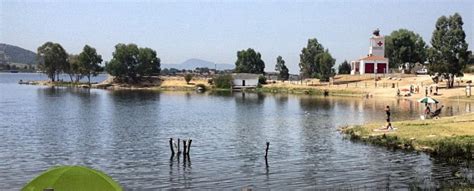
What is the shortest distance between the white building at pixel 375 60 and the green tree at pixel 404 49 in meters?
11.4

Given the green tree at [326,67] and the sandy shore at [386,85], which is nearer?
the sandy shore at [386,85]

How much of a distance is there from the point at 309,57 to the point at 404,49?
34.6 metres

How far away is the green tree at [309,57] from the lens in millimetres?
187250

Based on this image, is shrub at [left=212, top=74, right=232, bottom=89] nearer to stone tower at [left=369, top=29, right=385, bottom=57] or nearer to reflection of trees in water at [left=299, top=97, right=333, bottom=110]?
stone tower at [left=369, top=29, right=385, bottom=57]

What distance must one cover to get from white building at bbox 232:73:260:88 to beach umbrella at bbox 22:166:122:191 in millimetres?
157750

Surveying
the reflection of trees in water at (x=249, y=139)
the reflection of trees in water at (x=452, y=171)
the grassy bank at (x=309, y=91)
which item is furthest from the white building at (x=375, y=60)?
the reflection of trees in water at (x=452, y=171)

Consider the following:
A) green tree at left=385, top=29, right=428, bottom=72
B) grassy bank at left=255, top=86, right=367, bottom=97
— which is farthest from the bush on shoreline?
green tree at left=385, top=29, right=428, bottom=72

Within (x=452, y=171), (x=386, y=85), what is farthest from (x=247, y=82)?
(x=452, y=171)

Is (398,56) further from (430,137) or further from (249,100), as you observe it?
(430,137)

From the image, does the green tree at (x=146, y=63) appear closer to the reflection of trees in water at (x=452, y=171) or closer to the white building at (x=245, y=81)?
the white building at (x=245, y=81)

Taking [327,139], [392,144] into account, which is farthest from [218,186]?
[327,139]

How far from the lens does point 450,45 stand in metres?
112

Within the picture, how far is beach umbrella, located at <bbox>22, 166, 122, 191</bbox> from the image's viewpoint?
41.6 ft

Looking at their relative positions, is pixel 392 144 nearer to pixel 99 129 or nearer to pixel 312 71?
pixel 99 129
